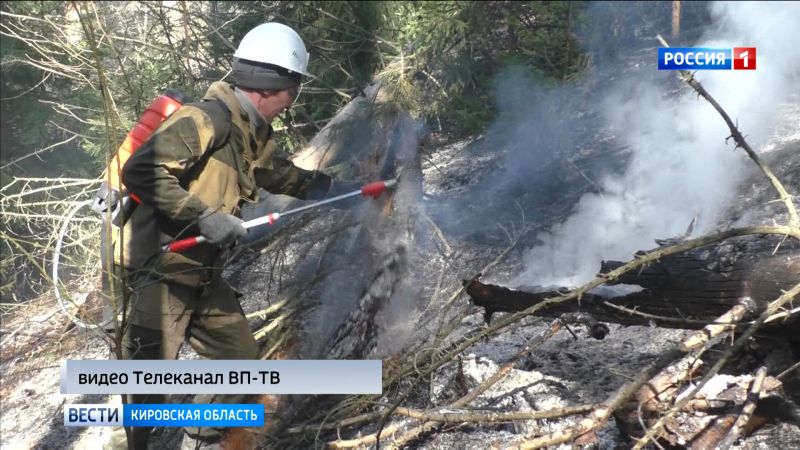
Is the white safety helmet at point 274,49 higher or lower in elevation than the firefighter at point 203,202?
higher

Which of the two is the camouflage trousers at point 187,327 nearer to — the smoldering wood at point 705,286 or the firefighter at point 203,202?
the firefighter at point 203,202

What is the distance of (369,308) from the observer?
4.33m

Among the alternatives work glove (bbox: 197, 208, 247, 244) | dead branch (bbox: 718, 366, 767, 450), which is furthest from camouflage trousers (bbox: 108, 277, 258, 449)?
dead branch (bbox: 718, 366, 767, 450)

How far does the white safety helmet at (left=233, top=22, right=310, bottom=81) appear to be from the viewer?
3557 millimetres

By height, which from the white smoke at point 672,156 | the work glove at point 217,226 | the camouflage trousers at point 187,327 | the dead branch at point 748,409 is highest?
the white smoke at point 672,156

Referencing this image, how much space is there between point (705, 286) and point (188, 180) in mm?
2368

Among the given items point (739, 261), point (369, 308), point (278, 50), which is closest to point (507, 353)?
point (369, 308)

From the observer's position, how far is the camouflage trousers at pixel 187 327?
Answer: 3.44m

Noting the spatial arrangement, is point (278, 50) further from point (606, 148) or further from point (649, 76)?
point (649, 76)

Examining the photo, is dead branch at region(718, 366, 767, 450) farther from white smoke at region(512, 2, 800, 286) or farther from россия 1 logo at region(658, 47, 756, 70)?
россия 1 logo at region(658, 47, 756, 70)

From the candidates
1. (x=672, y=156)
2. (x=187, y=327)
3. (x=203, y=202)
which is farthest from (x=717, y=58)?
(x=187, y=327)
